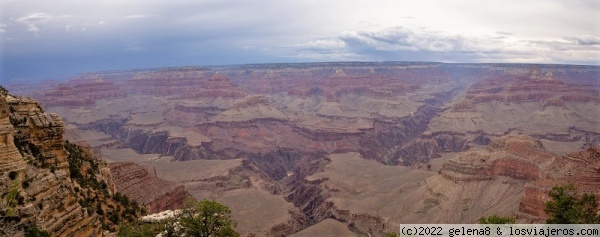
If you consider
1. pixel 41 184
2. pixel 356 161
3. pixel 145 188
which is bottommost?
pixel 356 161

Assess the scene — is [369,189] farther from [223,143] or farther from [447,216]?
[223,143]

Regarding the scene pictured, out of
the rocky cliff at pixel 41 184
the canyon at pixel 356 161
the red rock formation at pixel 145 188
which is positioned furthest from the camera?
the canyon at pixel 356 161

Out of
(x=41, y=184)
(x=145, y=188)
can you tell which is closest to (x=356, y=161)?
(x=145, y=188)

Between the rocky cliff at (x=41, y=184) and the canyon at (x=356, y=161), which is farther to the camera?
the canyon at (x=356, y=161)

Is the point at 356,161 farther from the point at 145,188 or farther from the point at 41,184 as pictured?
the point at 41,184

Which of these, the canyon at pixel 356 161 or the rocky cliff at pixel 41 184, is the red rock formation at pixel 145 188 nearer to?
the canyon at pixel 356 161

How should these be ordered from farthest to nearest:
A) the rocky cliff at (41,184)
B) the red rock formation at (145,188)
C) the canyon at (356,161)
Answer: the canyon at (356,161), the red rock formation at (145,188), the rocky cliff at (41,184)

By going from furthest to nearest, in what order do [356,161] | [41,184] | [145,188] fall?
1. [356,161]
2. [145,188]
3. [41,184]

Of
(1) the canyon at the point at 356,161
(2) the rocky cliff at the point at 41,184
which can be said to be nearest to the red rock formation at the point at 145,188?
(1) the canyon at the point at 356,161

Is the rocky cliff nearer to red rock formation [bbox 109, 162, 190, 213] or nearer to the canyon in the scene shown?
the canyon

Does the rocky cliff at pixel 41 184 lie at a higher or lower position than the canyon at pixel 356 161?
higher

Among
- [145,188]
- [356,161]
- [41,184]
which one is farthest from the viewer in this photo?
[356,161]

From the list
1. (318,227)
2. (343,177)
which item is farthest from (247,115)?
(318,227)

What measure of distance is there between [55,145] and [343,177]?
241 ft
